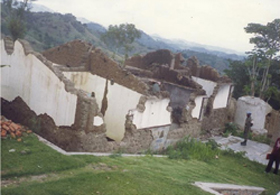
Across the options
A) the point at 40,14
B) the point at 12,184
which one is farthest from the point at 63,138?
the point at 40,14

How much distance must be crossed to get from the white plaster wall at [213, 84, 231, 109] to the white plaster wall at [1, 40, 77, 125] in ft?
31.2

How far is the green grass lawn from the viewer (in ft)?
18.1

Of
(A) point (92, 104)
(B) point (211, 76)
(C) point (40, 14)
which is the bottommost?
(A) point (92, 104)

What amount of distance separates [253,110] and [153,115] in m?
8.68

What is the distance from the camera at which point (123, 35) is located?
1393 inches

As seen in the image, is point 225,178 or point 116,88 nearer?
point 225,178

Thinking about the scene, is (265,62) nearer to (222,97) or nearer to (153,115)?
(222,97)

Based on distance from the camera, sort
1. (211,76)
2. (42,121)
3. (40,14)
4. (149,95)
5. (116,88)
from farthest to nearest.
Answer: (40,14) → (211,76) → (116,88) → (149,95) → (42,121)

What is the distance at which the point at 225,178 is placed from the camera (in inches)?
362

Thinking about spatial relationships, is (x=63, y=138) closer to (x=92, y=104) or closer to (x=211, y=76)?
(x=92, y=104)

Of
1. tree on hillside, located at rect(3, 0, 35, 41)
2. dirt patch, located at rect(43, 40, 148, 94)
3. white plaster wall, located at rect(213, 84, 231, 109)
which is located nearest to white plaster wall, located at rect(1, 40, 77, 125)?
dirt patch, located at rect(43, 40, 148, 94)

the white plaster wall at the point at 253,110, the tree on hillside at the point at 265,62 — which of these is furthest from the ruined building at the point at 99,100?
the tree on hillside at the point at 265,62

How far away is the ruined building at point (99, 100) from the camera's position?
922 centimetres

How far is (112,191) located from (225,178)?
474 centimetres
